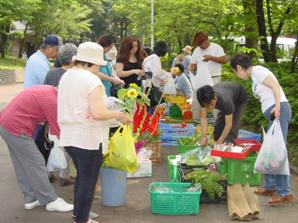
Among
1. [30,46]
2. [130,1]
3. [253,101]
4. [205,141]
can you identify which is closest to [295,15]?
[253,101]

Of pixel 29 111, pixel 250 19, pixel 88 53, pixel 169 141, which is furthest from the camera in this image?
pixel 250 19

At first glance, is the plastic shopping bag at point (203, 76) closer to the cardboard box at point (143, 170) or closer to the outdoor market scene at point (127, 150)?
the outdoor market scene at point (127, 150)

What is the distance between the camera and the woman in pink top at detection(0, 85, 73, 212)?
4.76 m

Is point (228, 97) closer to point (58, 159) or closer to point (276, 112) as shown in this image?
point (276, 112)

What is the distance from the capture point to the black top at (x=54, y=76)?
5.73 m

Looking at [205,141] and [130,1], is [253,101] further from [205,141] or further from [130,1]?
[130,1]

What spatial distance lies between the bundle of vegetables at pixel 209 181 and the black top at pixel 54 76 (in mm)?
1903

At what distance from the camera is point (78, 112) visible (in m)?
4.12

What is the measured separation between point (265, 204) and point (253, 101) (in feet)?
15.8

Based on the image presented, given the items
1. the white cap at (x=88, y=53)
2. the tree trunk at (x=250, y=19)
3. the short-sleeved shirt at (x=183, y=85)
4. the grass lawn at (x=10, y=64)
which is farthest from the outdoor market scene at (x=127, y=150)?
the grass lawn at (x=10, y=64)

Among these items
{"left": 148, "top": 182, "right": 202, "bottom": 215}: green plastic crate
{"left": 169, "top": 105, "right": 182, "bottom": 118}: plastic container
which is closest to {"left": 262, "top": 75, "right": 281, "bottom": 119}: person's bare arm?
{"left": 148, "top": 182, "right": 202, "bottom": 215}: green plastic crate

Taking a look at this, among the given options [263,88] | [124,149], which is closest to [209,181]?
[124,149]

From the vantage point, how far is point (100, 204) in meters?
5.48

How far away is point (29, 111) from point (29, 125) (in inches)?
5.7
